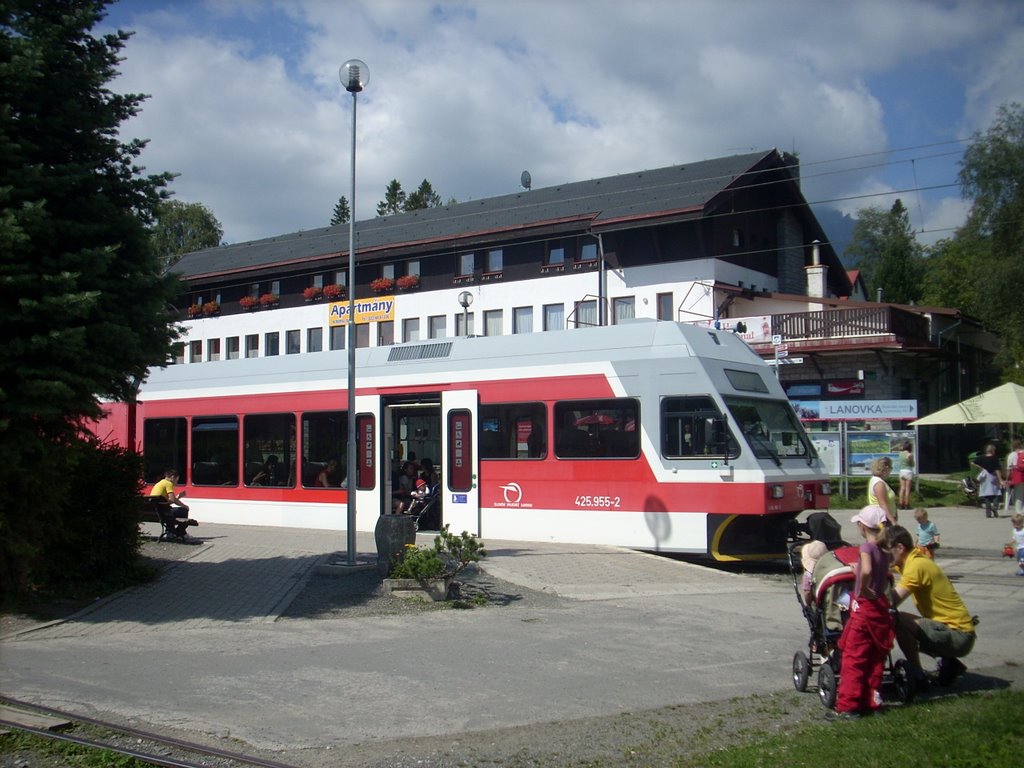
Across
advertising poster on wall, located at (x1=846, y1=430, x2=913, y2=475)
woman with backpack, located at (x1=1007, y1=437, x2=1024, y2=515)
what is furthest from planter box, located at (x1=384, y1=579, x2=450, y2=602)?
advertising poster on wall, located at (x1=846, y1=430, x2=913, y2=475)

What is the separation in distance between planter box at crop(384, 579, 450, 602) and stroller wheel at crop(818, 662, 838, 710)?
543 cm

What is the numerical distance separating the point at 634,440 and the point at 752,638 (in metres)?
5.38

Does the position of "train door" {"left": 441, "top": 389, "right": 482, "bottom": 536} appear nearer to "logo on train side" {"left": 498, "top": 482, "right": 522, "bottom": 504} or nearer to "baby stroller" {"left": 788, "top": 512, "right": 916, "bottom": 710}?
"logo on train side" {"left": 498, "top": 482, "right": 522, "bottom": 504}

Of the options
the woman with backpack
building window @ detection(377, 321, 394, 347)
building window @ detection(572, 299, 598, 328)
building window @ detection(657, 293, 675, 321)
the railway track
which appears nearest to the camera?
the railway track

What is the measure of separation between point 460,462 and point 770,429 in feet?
16.7

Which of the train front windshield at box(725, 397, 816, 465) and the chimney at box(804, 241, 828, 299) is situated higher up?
the chimney at box(804, 241, 828, 299)

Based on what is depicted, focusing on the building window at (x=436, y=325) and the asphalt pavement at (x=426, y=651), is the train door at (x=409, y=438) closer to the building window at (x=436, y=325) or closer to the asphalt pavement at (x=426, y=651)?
the asphalt pavement at (x=426, y=651)

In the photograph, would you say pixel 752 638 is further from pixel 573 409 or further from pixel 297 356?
pixel 297 356

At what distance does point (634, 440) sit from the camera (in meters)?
14.9

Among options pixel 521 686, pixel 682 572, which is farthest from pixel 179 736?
pixel 682 572

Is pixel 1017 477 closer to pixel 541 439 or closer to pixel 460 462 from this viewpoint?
pixel 541 439

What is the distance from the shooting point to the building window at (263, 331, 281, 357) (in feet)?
160

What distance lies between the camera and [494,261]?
42.5m

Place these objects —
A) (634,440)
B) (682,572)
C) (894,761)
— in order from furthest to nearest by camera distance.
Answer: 1. (634,440)
2. (682,572)
3. (894,761)
